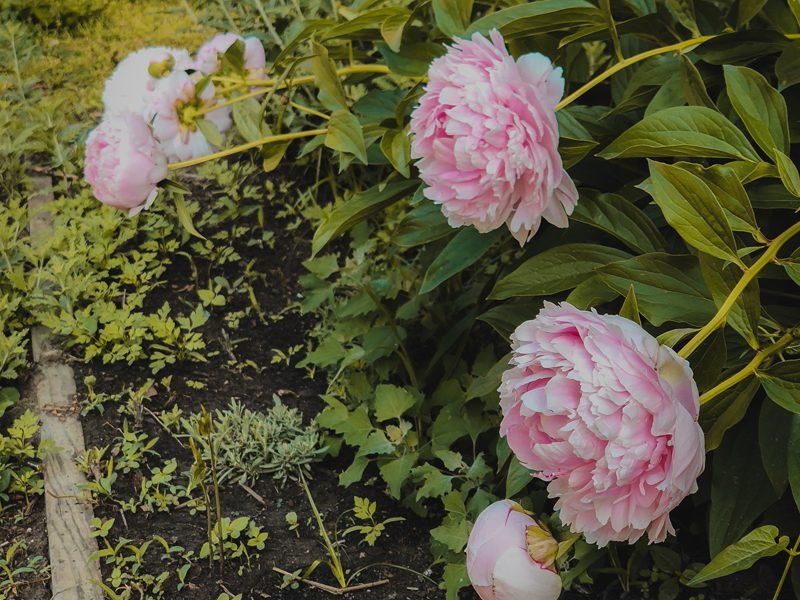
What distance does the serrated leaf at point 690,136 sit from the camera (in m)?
1.08

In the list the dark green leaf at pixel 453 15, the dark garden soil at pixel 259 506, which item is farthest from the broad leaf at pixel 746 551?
the dark green leaf at pixel 453 15

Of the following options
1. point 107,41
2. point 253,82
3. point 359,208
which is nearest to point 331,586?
point 359,208

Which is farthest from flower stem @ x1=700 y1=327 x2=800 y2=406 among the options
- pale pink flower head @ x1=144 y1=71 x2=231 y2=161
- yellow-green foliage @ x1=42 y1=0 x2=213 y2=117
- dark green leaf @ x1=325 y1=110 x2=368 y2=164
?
yellow-green foliage @ x1=42 y1=0 x2=213 y2=117

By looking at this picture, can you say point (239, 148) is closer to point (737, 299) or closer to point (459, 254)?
point (459, 254)

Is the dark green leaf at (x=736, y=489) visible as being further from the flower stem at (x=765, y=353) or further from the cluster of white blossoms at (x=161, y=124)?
the cluster of white blossoms at (x=161, y=124)

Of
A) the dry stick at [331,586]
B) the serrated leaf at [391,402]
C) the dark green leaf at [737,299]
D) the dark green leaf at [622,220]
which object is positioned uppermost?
the dark green leaf at [737,299]

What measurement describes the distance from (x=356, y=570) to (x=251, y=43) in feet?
3.08

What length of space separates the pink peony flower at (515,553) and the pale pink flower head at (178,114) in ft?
2.57

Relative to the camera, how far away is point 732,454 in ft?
4.49

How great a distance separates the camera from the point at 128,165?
136 centimetres

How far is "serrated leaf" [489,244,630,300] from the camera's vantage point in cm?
132

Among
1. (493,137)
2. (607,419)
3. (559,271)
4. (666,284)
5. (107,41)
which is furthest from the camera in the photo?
(107,41)

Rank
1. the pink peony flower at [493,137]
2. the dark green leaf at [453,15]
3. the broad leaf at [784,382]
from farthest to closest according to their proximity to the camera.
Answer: the dark green leaf at [453,15], the pink peony flower at [493,137], the broad leaf at [784,382]

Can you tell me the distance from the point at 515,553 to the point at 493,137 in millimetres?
475
